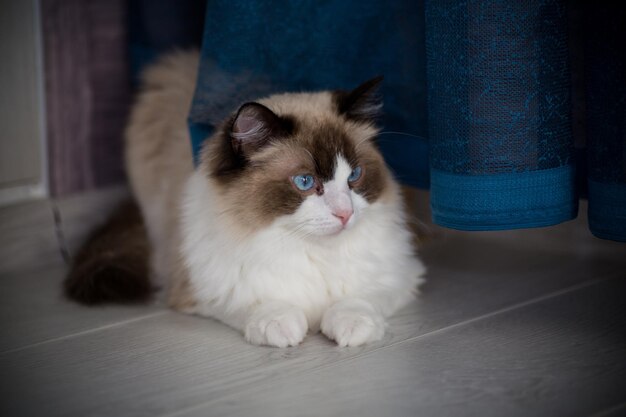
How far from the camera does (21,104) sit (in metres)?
2.23

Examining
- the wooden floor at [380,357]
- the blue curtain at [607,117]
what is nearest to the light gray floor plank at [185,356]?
the wooden floor at [380,357]

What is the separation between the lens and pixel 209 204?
1641 millimetres

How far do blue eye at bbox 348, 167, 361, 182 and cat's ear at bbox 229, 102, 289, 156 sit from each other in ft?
0.57

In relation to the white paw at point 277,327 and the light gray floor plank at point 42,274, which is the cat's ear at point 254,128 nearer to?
the white paw at point 277,327

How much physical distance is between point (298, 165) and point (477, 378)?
1.86 feet

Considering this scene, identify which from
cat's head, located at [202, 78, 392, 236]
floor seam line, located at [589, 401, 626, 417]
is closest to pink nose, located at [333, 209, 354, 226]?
cat's head, located at [202, 78, 392, 236]

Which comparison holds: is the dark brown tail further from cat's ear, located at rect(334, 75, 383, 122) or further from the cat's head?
cat's ear, located at rect(334, 75, 383, 122)

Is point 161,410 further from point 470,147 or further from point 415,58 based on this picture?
point 415,58

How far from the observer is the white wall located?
7.11 feet

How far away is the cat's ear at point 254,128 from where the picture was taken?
58.1 inches

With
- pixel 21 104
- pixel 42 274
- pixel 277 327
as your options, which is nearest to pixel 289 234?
pixel 277 327

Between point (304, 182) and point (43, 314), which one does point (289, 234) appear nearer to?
point (304, 182)

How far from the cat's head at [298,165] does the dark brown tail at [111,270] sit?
15.9 inches

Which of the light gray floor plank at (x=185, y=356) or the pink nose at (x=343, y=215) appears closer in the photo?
the light gray floor plank at (x=185, y=356)
